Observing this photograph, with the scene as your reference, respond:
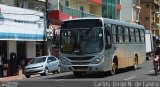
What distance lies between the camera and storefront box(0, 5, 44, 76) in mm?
37750

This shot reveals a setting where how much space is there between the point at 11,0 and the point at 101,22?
20.2 metres

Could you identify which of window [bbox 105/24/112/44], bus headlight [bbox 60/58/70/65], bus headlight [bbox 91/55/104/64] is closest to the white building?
bus headlight [bbox 60/58/70/65]

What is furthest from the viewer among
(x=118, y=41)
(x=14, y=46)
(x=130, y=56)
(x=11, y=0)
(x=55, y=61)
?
(x=11, y=0)

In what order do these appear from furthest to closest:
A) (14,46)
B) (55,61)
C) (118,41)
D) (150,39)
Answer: (150,39) < (14,46) < (55,61) < (118,41)

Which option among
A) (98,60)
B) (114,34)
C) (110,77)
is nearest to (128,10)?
(114,34)

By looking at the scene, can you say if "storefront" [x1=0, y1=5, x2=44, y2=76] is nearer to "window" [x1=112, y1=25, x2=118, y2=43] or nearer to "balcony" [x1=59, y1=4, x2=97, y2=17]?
"balcony" [x1=59, y1=4, x2=97, y2=17]

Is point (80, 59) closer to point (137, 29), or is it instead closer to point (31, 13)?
A: point (137, 29)

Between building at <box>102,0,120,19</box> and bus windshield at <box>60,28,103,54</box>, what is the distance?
4437 centimetres

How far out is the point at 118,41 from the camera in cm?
2903

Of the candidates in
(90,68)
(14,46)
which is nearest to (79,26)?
(90,68)

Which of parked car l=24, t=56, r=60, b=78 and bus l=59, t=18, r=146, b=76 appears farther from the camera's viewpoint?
parked car l=24, t=56, r=60, b=78

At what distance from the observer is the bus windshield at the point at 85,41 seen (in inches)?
1022

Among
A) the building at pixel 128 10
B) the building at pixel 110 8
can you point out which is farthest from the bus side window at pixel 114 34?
the building at pixel 128 10

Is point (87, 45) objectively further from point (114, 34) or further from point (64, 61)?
point (114, 34)
